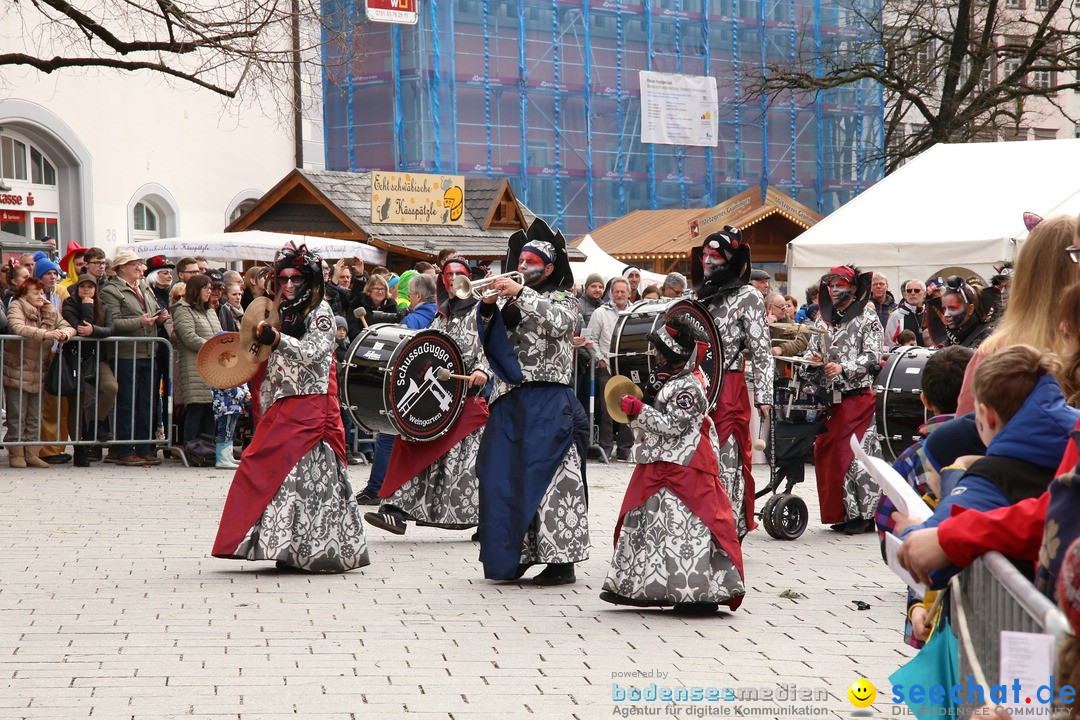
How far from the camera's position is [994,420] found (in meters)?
3.57

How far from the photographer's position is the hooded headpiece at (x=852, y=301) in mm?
10422

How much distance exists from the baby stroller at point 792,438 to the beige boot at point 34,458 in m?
7.24

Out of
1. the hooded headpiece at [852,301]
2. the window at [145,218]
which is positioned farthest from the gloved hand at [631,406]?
the window at [145,218]

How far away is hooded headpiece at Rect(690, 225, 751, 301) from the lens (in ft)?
29.7

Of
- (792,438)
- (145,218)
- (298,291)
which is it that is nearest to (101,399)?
(298,291)

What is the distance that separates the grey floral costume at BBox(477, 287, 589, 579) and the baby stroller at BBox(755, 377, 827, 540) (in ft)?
7.80

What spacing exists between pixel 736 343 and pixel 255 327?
3.03m

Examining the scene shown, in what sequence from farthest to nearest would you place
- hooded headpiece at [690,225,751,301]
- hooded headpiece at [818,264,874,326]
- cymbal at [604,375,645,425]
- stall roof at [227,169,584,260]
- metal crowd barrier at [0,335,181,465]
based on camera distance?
stall roof at [227,169,584,260] < metal crowd barrier at [0,335,181,465] < hooded headpiece at [818,264,874,326] < hooded headpiece at [690,225,751,301] < cymbal at [604,375,645,425]

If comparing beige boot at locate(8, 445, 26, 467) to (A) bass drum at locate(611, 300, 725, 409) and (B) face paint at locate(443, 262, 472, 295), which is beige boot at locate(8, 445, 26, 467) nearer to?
(B) face paint at locate(443, 262, 472, 295)

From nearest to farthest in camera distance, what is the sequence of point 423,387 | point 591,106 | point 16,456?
point 423,387 < point 16,456 < point 591,106

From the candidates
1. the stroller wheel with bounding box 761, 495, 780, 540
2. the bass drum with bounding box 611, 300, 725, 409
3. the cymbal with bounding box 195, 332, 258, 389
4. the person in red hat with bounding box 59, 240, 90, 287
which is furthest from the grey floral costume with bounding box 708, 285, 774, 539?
the person in red hat with bounding box 59, 240, 90, 287

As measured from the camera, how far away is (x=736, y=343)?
29.7ft

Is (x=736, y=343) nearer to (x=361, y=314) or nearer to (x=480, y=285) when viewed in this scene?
(x=480, y=285)

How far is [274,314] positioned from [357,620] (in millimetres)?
2195
